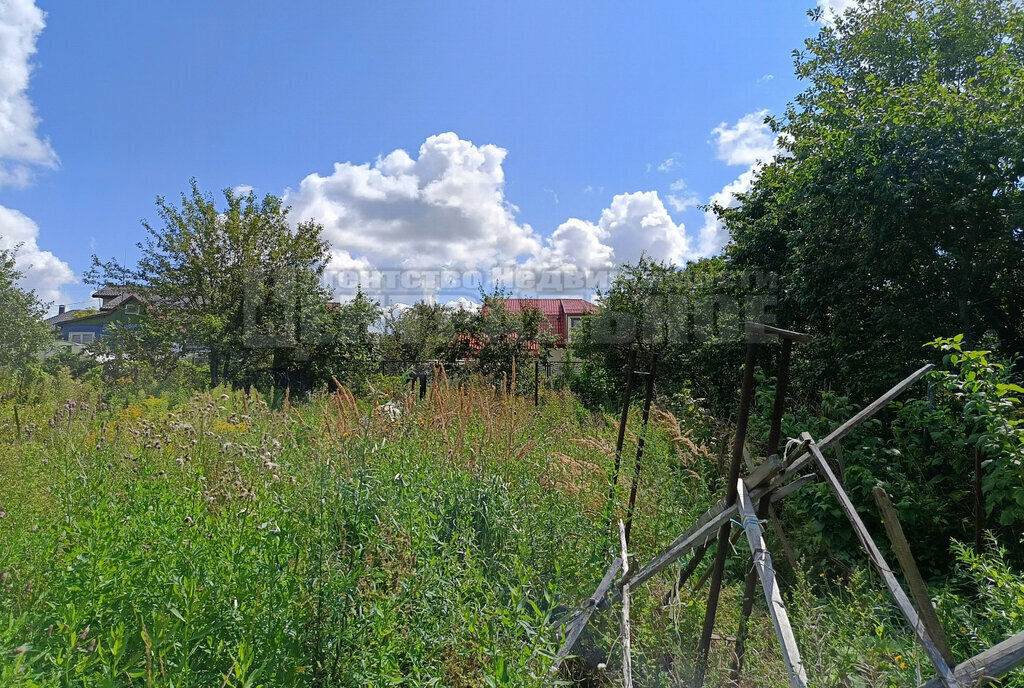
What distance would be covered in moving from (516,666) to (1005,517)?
2.57m

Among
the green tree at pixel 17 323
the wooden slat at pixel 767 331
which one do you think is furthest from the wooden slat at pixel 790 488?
the green tree at pixel 17 323

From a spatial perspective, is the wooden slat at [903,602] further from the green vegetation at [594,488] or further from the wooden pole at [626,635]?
the wooden pole at [626,635]

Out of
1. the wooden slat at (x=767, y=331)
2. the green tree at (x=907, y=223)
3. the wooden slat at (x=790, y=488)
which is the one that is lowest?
the wooden slat at (x=790, y=488)

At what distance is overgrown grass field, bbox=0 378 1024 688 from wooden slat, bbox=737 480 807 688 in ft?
1.13

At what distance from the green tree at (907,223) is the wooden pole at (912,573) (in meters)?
5.08

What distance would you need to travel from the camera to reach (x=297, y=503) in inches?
90.4

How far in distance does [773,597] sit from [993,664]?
443 millimetres

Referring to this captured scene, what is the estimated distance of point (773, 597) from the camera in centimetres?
138

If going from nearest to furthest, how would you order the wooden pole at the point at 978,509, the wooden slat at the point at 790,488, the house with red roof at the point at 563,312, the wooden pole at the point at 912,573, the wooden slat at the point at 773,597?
1. the wooden pole at the point at 912,573
2. the wooden slat at the point at 773,597
3. the wooden slat at the point at 790,488
4. the wooden pole at the point at 978,509
5. the house with red roof at the point at 563,312

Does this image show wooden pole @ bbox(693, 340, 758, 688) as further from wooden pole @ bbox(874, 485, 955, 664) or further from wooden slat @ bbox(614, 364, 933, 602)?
wooden pole @ bbox(874, 485, 955, 664)

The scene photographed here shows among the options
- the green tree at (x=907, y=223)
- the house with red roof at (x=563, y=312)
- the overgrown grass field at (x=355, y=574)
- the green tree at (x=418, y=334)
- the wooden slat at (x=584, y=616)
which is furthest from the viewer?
the house with red roof at (x=563, y=312)

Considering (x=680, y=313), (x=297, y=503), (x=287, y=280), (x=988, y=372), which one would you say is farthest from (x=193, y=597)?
(x=287, y=280)

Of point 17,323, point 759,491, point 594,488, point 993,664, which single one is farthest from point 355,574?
point 17,323

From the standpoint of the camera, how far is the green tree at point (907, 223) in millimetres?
4863
